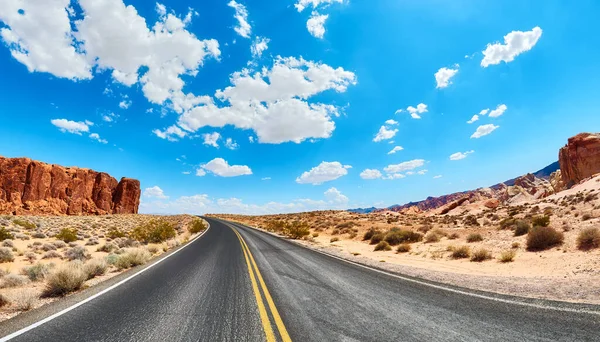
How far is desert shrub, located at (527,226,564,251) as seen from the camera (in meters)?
12.9

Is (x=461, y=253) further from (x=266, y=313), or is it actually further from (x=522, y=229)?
(x=266, y=313)

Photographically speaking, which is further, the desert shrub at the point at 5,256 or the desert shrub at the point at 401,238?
the desert shrub at the point at 401,238

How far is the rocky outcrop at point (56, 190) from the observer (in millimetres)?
68000

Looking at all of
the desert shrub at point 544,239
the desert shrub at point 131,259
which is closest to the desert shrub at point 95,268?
the desert shrub at point 131,259

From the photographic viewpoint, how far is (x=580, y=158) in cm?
6044

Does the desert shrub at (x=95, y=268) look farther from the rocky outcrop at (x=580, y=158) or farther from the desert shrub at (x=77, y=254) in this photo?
the rocky outcrop at (x=580, y=158)

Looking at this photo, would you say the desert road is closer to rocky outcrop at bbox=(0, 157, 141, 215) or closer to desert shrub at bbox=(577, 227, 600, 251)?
desert shrub at bbox=(577, 227, 600, 251)

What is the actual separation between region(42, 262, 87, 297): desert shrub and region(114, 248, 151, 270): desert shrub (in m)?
3.66

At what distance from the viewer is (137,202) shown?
103938 mm

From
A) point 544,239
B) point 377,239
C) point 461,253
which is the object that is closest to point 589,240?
point 544,239

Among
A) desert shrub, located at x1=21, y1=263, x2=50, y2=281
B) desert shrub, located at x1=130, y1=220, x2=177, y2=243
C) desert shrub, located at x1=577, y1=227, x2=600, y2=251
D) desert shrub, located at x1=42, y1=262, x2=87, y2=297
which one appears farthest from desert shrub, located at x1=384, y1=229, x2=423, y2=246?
desert shrub, located at x1=21, y1=263, x2=50, y2=281

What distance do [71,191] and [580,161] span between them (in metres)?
136

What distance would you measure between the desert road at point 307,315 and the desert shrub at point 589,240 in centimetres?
971

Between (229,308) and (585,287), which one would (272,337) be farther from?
(585,287)
